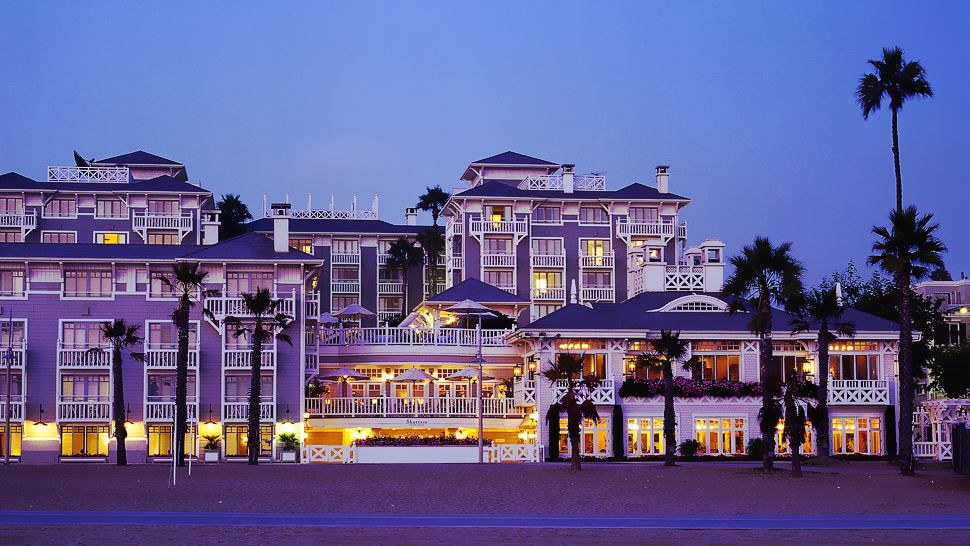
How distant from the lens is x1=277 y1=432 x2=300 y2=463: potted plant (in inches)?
2485

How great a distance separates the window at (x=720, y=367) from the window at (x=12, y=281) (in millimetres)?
32471

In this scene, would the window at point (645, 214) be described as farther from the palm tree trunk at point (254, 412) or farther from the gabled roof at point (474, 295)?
the palm tree trunk at point (254, 412)

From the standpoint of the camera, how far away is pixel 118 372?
2406 inches

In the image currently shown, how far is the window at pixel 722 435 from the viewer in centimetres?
6519

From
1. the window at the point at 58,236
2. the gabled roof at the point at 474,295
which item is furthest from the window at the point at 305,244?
the gabled roof at the point at 474,295

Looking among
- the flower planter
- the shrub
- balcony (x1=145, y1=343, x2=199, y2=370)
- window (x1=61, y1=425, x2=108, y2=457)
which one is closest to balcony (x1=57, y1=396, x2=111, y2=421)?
window (x1=61, y1=425, x2=108, y2=457)

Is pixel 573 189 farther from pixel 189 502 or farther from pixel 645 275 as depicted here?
pixel 189 502

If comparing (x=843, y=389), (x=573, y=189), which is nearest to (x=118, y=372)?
(x=843, y=389)

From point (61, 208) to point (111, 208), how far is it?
127 inches

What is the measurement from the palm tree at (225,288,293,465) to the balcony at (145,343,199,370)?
7.43 feet

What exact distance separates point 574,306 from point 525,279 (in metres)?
24.1

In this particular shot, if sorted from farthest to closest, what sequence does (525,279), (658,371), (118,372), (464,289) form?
(525,279), (464,289), (658,371), (118,372)

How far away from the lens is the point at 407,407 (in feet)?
220

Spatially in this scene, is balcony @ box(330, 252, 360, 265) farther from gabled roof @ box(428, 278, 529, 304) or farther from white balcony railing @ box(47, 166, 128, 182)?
gabled roof @ box(428, 278, 529, 304)
